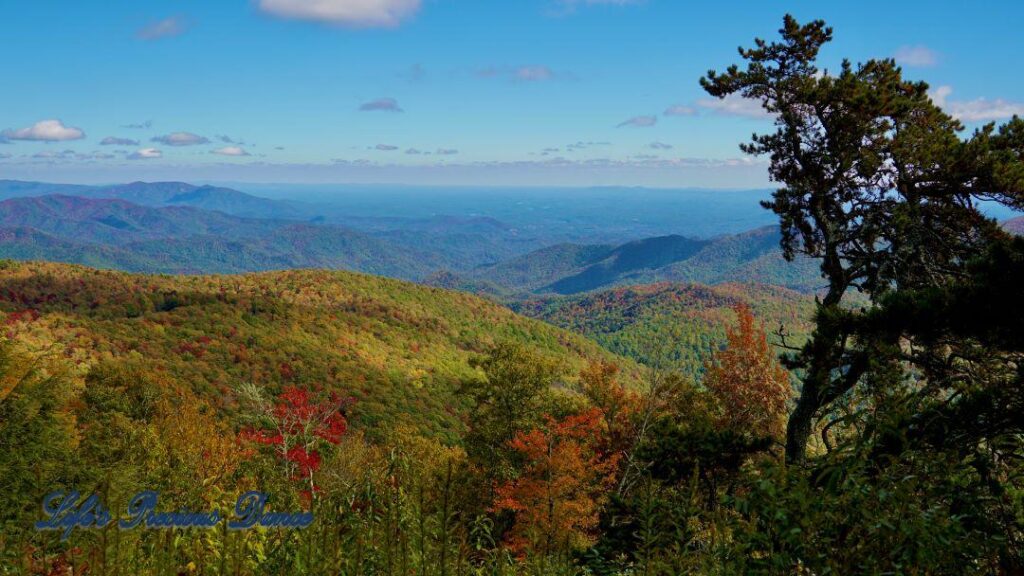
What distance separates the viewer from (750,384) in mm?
15398

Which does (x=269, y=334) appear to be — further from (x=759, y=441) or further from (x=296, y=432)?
(x=759, y=441)

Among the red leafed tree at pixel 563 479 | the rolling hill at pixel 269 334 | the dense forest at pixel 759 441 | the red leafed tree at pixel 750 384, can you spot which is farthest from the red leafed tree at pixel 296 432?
the rolling hill at pixel 269 334

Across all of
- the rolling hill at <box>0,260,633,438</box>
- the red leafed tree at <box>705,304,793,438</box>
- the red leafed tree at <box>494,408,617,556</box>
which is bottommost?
the rolling hill at <box>0,260,633,438</box>

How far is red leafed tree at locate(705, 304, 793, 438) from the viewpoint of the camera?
15.0 m

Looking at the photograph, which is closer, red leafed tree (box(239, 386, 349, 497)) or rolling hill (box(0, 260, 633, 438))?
red leafed tree (box(239, 386, 349, 497))

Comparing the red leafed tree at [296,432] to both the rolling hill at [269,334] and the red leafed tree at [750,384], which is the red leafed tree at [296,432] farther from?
the rolling hill at [269,334]

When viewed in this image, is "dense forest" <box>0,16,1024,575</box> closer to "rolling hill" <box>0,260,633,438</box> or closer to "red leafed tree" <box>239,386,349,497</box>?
"red leafed tree" <box>239,386,349,497</box>

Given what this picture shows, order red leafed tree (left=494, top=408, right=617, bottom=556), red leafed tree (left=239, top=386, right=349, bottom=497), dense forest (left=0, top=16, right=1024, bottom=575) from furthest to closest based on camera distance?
red leafed tree (left=494, top=408, right=617, bottom=556)
red leafed tree (left=239, top=386, right=349, bottom=497)
dense forest (left=0, top=16, right=1024, bottom=575)

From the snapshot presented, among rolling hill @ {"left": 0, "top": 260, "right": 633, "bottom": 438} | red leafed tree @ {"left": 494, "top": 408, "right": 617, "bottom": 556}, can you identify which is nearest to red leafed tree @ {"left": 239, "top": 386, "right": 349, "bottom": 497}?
red leafed tree @ {"left": 494, "top": 408, "right": 617, "bottom": 556}

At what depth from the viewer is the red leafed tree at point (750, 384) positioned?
592 inches

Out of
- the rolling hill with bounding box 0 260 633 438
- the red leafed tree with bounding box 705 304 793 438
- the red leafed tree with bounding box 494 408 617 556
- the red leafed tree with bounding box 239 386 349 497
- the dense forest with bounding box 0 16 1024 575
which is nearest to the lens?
the dense forest with bounding box 0 16 1024 575

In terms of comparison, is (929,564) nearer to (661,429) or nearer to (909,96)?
(661,429)

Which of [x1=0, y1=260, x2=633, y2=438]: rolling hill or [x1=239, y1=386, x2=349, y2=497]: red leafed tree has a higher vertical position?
[x1=239, y1=386, x2=349, y2=497]: red leafed tree

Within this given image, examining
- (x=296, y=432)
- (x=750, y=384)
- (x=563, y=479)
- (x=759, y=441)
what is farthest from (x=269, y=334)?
(x=759, y=441)
